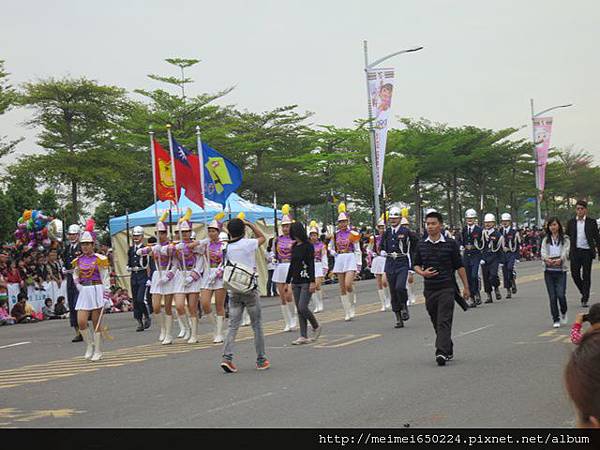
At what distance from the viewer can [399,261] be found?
58.0 feet

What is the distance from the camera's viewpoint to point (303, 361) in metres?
12.7

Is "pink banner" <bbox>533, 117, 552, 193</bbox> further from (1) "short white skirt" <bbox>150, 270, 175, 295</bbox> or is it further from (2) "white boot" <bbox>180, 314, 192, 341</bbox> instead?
(1) "short white skirt" <bbox>150, 270, 175, 295</bbox>

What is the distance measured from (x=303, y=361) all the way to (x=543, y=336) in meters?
3.75

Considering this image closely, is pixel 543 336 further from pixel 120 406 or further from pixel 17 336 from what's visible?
pixel 17 336

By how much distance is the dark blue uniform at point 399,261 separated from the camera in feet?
56.1

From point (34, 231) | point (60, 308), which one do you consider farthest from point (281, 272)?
point (34, 231)

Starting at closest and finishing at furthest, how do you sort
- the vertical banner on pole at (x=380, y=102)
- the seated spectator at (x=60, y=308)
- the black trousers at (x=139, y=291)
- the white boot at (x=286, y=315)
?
the white boot at (x=286, y=315) < the black trousers at (x=139, y=291) < the seated spectator at (x=60, y=308) < the vertical banner on pole at (x=380, y=102)

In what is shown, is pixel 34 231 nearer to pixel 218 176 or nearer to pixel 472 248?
pixel 218 176

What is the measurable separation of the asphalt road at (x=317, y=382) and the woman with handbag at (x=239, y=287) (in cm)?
26

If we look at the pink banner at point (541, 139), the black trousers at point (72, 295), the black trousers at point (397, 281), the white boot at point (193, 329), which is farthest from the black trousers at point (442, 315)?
the pink banner at point (541, 139)

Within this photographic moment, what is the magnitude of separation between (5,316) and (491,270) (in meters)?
12.1

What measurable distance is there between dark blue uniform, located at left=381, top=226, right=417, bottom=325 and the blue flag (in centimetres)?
395

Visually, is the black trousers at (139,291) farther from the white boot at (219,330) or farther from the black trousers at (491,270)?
the black trousers at (491,270)
